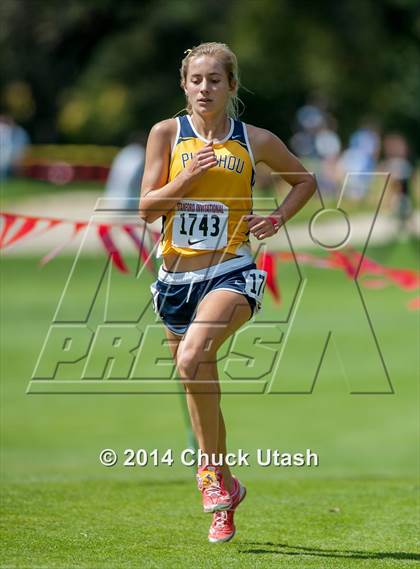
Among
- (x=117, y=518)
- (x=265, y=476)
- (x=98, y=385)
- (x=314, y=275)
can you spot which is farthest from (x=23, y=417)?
(x=314, y=275)

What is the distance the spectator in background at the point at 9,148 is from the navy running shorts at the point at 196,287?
32.8 meters

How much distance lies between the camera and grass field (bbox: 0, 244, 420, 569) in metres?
6.34

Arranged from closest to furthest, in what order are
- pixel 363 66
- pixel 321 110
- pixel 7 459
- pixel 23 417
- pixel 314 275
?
pixel 7 459
pixel 23 417
pixel 314 275
pixel 321 110
pixel 363 66

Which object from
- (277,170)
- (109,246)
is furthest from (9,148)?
(277,170)

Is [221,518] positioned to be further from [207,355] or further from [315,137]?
[315,137]

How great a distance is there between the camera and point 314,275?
25.1m

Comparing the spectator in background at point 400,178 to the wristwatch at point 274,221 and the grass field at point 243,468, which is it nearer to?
the grass field at point 243,468

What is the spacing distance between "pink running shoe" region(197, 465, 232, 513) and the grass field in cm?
21

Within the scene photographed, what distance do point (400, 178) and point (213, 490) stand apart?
22209mm

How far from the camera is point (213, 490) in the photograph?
633 cm

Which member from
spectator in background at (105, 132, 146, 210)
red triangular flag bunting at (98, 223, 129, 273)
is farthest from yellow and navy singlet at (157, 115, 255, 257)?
spectator in background at (105, 132, 146, 210)

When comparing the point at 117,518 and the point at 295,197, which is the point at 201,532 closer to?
the point at 117,518

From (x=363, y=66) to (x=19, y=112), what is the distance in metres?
14.7

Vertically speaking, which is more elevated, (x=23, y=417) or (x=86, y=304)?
(x=23, y=417)
